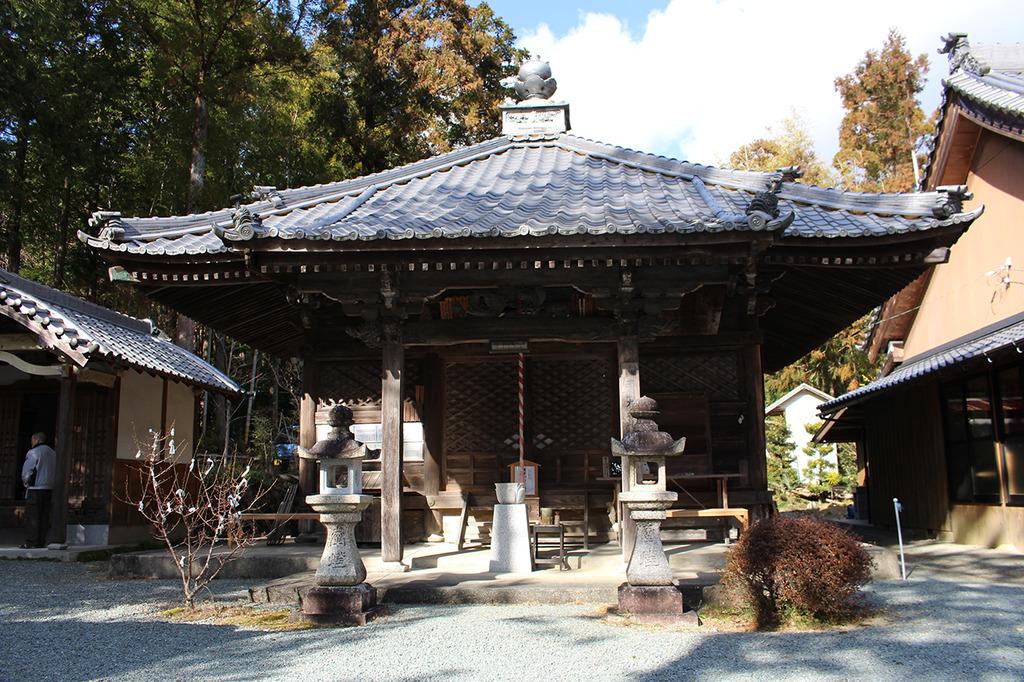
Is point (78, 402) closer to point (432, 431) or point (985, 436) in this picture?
point (432, 431)

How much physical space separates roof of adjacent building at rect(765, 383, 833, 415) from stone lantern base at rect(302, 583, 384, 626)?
25.3 m

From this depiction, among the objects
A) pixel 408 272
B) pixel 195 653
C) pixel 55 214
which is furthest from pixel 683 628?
pixel 55 214

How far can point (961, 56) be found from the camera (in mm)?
13125

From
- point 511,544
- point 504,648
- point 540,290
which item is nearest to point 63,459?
point 511,544

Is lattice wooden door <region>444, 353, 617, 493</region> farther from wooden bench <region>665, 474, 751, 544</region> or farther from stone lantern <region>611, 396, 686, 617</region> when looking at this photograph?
stone lantern <region>611, 396, 686, 617</region>

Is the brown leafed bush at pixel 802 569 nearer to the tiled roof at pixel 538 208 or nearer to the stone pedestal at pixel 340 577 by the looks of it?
the tiled roof at pixel 538 208

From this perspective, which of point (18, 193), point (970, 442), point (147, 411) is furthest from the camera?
point (18, 193)

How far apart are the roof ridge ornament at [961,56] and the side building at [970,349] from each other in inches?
1.0

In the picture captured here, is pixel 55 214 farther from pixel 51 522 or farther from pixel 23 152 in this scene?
pixel 51 522

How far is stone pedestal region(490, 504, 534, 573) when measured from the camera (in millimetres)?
7812

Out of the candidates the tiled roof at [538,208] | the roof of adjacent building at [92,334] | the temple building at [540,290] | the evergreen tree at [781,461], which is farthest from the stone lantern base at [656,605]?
the evergreen tree at [781,461]

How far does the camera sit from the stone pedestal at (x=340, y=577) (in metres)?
6.21

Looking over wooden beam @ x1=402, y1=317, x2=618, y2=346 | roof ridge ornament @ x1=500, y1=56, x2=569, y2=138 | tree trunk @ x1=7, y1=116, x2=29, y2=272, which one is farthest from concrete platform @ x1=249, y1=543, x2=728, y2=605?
tree trunk @ x1=7, y1=116, x2=29, y2=272

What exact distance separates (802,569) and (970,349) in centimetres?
668
